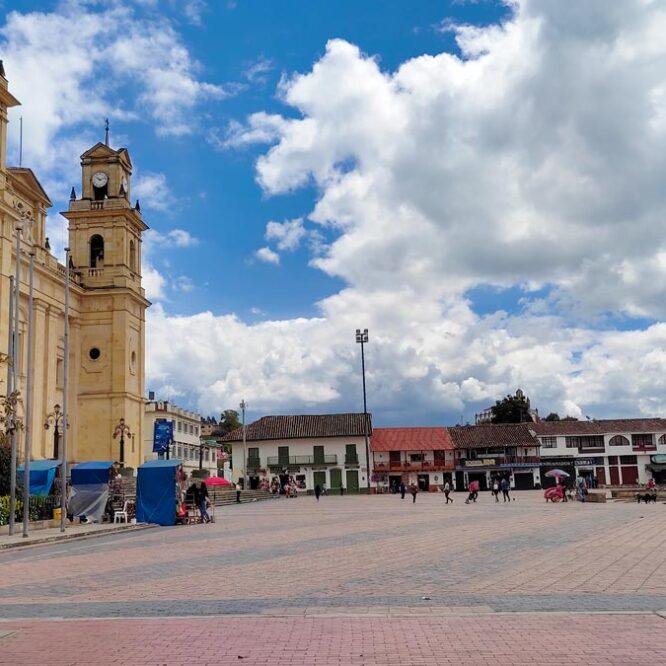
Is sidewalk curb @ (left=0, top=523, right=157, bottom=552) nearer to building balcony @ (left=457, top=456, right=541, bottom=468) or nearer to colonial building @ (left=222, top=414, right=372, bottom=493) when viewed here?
colonial building @ (left=222, top=414, right=372, bottom=493)

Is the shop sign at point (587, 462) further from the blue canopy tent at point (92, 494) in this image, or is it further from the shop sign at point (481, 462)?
the blue canopy tent at point (92, 494)

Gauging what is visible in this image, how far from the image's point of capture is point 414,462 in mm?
78688

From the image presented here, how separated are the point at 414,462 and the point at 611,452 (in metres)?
20.2

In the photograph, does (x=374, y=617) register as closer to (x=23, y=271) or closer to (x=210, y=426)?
(x=23, y=271)

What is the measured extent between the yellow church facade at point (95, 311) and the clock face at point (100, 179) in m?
0.07

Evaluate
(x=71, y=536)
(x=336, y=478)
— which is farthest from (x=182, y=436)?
(x=71, y=536)

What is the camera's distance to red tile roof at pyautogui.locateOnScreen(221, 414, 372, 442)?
7700 centimetres

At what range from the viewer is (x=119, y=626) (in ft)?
28.3

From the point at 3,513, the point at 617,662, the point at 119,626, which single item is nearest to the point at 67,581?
the point at 119,626

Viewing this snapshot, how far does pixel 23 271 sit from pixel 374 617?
1616 inches

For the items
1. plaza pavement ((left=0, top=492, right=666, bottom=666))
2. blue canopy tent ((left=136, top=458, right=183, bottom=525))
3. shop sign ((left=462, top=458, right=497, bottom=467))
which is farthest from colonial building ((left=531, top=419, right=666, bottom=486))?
plaza pavement ((left=0, top=492, right=666, bottom=666))

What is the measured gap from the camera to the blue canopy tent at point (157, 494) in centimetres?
3014

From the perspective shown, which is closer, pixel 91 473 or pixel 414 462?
pixel 91 473

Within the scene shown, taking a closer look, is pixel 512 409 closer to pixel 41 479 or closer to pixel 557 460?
pixel 557 460
